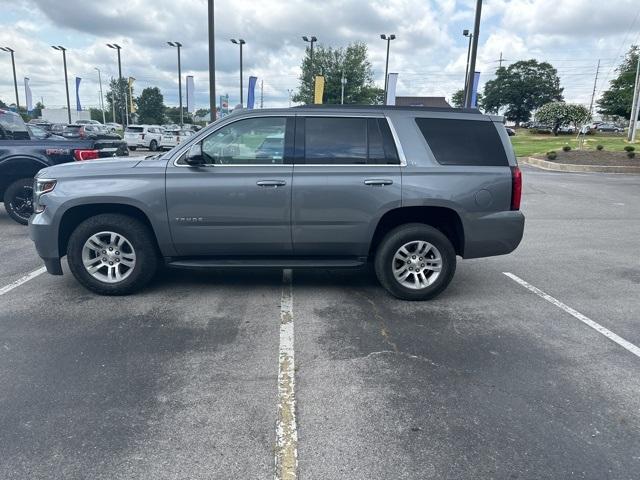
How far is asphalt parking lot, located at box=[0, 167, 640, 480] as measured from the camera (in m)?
2.77

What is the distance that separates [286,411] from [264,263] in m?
2.22

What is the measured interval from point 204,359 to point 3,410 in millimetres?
1325

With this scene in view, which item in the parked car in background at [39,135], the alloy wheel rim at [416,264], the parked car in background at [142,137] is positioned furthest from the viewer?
the parked car in background at [142,137]

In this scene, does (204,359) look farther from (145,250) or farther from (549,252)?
(549,252)

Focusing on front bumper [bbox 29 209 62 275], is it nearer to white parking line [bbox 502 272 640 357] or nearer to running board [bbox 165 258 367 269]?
running board [bbox 165 258 367 269]

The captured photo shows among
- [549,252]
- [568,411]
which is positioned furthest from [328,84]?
[568,411]

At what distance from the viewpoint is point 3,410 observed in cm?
318

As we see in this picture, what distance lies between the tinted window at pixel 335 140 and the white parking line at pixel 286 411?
5.26 feet

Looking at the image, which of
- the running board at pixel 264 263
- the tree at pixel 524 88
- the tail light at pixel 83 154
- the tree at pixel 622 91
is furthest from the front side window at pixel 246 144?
the tree at pixel 524 88

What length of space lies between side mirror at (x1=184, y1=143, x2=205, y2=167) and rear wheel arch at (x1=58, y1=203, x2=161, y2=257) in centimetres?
73

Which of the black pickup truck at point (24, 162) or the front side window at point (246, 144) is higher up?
the front side window at point (246, 144)

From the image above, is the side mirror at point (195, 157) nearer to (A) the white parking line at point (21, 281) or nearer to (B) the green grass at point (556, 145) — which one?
(A) the white parking line at point (21, 281)

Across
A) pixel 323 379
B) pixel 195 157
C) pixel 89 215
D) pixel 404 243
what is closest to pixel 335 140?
pixel 404 243

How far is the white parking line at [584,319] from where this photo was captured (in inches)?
→ 171
